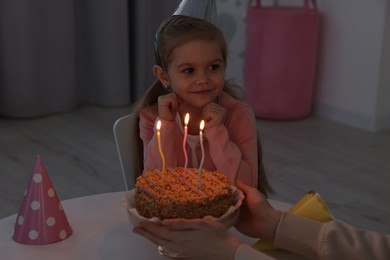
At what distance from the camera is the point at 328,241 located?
1.17 meters

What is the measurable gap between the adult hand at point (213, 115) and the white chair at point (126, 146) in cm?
23

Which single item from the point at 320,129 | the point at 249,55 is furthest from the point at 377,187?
the point at 249,55

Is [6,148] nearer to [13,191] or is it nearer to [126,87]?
[13,191]

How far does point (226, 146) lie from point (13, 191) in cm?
153

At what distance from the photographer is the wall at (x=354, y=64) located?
361 centimetres

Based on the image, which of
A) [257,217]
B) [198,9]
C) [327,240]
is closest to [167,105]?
[198,9]

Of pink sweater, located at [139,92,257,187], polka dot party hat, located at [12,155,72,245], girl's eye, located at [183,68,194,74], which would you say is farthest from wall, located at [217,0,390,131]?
polka dot party hat, located at [12,155,72,245]

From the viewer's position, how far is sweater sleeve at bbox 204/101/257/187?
5.08ft

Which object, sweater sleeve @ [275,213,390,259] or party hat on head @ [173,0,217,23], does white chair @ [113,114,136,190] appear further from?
sweater sleeve @ [275,213,390,259]

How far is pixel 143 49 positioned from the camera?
13.5ft

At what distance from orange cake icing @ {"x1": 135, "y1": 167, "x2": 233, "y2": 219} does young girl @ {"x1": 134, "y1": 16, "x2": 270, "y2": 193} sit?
1.13 ft

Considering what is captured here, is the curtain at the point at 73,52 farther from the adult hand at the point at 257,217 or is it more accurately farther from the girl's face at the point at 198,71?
the adult hand at the point at 257,217

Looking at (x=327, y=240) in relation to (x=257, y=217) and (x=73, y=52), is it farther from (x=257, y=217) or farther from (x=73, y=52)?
(x=73, y=52)

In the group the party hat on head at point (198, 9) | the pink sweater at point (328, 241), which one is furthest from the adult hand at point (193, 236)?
the party hat on head at point (198, 9)
